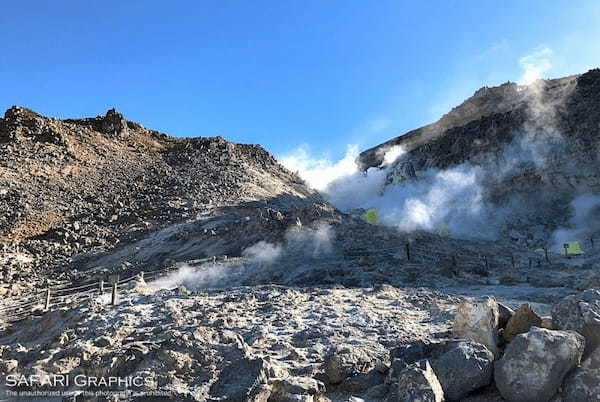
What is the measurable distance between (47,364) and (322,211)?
58.3ft

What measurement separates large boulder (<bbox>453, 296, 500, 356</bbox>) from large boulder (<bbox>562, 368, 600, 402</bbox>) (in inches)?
37.3

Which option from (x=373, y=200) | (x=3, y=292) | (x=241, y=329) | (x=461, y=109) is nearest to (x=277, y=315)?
(x=241, y=329)

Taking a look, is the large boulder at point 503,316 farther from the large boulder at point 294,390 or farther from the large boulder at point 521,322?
the large boulder at point 294,390

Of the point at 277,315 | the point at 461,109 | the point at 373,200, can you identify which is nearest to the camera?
the point at 277,315

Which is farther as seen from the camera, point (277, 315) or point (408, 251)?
point (408, 251)

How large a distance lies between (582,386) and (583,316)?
933 mm

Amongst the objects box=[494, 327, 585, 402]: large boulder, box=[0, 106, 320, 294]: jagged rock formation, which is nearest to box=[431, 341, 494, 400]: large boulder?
box=[494, 327, 585, 402]: large boulder

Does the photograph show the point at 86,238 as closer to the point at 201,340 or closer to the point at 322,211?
the point at 322,211

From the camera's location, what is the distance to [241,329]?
8.53 m

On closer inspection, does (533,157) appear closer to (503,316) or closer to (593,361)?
(503,316)

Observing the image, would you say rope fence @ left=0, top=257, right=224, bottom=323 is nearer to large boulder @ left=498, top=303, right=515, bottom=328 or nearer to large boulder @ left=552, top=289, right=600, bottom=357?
large boulder @ left=498, top=303, right=515, bottom=328

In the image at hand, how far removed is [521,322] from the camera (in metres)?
5.43

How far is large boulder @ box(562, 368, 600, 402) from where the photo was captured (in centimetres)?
404

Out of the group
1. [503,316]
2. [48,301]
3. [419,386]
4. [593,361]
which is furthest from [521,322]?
[48,301]
